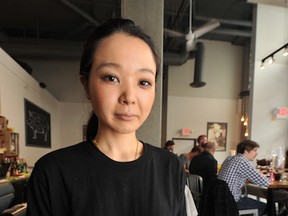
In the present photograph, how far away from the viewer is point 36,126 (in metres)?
5.38

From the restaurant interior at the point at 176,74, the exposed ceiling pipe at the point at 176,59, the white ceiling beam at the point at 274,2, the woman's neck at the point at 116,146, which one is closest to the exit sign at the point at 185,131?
the restaurant interior at the point at 176,74

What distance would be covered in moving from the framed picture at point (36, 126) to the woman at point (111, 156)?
479cm

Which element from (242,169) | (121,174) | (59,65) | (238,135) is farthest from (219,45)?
(121,174)

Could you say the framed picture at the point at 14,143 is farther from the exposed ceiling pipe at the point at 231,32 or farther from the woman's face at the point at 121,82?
the exposed ceiling pipe at the point at 231,32

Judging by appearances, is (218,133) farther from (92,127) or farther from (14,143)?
(92,127)

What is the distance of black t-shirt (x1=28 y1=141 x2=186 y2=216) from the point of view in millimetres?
592

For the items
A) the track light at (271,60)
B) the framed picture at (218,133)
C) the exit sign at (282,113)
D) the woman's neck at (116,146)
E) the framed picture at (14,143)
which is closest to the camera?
the woman's neck at (116,146)

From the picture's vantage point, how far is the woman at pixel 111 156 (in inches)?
23.4

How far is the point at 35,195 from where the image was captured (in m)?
0.59

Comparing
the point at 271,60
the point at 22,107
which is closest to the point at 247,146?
the point at 271,60

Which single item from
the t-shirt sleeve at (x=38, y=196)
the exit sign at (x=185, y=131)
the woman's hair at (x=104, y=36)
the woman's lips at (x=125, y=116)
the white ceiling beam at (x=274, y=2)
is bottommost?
the exit sign at (x=185, y=131)

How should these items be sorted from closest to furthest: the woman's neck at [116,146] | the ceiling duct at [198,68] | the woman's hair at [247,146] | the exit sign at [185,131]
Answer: the woman's neck at [116,146]
the woman's hair at [247,146]
the ceiling duct at [198,68]
the exit sign at [185,131]

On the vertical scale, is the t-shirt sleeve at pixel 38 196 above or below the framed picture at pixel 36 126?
above

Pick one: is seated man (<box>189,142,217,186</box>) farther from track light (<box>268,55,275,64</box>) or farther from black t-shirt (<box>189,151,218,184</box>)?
track light (<box>268,55,275,64</box>)
